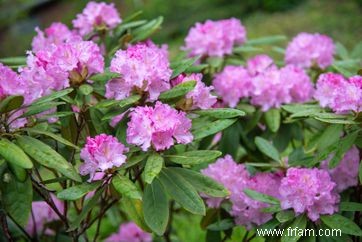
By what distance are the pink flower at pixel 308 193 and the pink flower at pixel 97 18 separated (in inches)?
30.7

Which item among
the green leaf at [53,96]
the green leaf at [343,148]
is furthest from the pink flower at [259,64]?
the green leaf at [53,96]

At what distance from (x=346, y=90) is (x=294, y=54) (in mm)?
654

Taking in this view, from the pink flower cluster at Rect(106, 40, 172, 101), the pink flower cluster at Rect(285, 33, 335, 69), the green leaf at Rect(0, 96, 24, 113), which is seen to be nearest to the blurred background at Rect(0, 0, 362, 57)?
the pink flower cluster at Rect(285, 33, 335, 69)

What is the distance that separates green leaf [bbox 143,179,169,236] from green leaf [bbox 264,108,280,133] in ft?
1.71

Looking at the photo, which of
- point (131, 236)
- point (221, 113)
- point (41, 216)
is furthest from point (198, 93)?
point (131, 236)

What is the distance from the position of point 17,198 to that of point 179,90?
1.36 ft

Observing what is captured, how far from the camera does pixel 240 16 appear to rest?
706 cm

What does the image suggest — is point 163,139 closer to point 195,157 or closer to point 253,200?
point 195,157

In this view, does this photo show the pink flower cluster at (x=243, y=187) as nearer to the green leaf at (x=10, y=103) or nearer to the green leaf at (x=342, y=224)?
the green leaf at (x=342, y=224)

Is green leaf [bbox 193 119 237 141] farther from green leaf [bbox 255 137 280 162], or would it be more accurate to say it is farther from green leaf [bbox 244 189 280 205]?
green leaf [bbox 255 137 280 162]

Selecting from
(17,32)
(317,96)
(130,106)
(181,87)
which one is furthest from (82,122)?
(17,32)

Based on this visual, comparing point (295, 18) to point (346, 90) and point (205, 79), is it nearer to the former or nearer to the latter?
point (205, 79)

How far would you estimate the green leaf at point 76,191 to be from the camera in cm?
119

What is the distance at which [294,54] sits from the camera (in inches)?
77.1
